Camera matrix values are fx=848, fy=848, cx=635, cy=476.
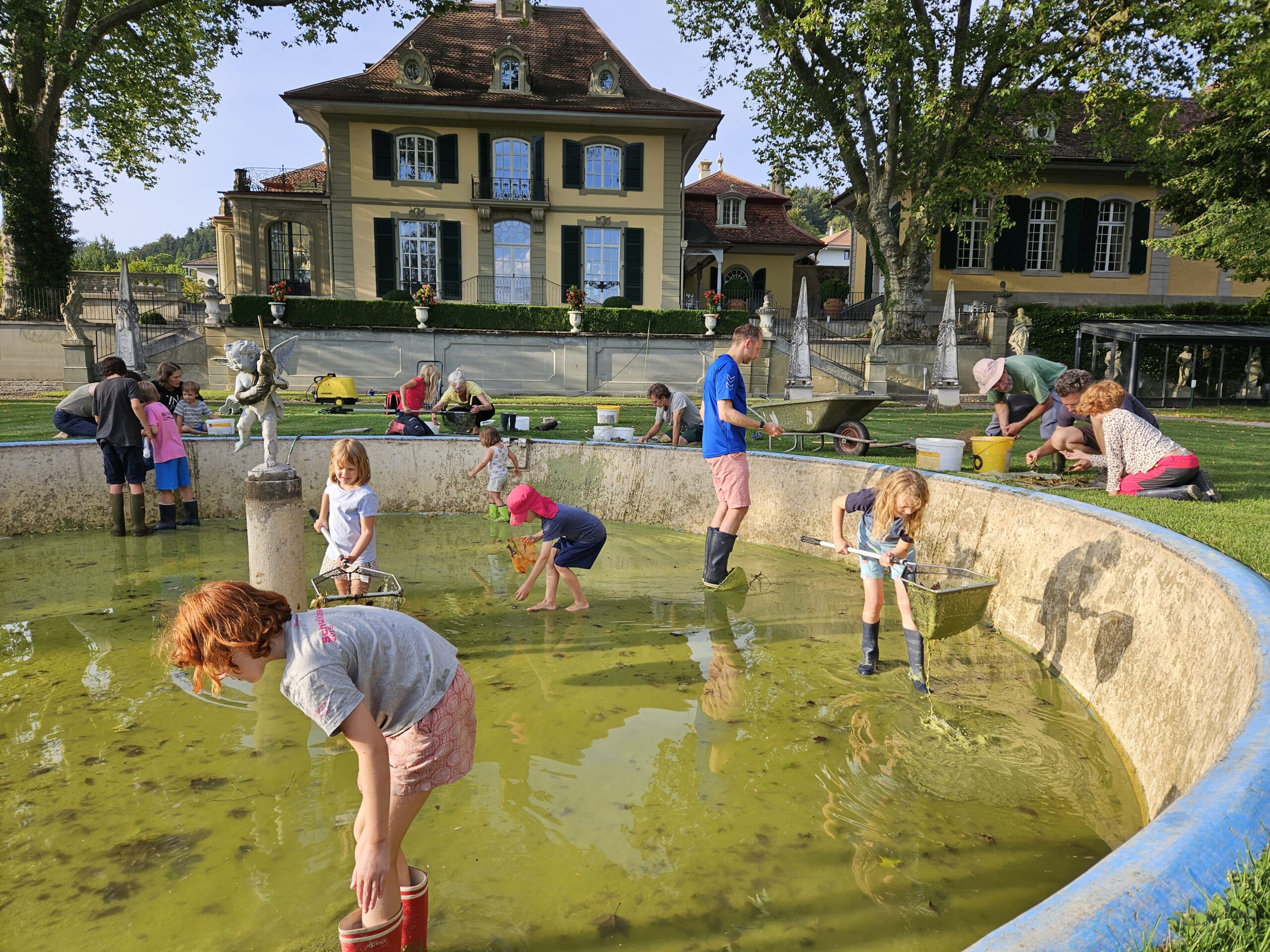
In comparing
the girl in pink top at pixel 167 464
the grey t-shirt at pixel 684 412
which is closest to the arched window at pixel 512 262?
the grey t-shirt at pixel 684 412

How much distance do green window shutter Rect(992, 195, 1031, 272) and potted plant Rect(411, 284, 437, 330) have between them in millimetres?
21174

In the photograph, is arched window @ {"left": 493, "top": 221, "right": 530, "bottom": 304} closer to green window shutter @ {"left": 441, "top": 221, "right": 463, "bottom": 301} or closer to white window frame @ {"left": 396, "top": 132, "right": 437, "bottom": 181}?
green window shutter @ {"left": 441, "top": 221, "right": 463, "bottom": 301}

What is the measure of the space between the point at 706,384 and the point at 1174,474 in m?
3.85

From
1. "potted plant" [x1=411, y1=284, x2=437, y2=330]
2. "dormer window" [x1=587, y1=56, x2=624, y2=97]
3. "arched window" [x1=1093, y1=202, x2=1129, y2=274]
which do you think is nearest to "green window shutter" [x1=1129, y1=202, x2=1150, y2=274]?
"arched window" [x1=1093, y1=202, x2=1129, y2=274]

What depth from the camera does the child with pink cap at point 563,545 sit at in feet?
22.0

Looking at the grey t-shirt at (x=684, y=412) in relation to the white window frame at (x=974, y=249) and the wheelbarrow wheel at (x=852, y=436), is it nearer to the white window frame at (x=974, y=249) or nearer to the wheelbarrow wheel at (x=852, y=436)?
the wheelbarrow wheel at (x=852, y=436)

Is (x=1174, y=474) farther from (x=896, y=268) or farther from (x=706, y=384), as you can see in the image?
(x=896, y=268)

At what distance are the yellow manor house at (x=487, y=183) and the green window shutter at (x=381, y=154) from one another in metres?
0.04

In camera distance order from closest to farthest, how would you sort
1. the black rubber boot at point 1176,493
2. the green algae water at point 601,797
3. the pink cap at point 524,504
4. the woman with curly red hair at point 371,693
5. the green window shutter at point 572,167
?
the woman with curly red hair at point 371,693, the green algae water at point 601,797, the pink cap at point 524,504, the black rubber boot at point 1176,493, the green window shutter at point 572,167

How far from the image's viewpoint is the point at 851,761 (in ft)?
14.5

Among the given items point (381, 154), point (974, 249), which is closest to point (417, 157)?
point (381, 154)

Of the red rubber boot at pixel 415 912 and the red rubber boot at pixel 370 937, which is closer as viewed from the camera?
the red rubber boot at pixel 370 937

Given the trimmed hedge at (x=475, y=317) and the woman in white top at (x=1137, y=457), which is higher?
the trimmed hedge at (x=475, y=317)

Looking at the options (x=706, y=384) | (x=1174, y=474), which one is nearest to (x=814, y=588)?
(x=706, y=384)
